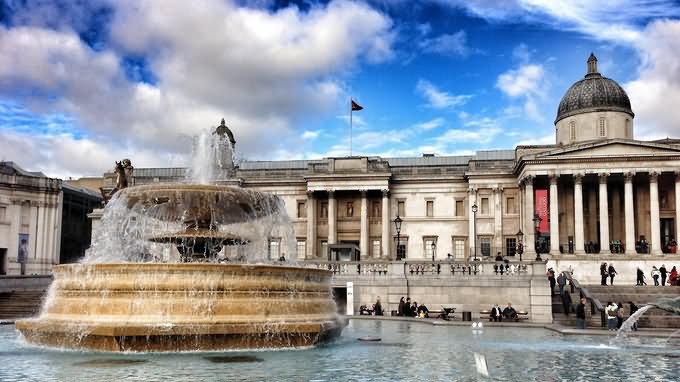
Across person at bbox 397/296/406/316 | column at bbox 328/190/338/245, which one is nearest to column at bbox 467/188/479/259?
column at bbox 328/190/338/245

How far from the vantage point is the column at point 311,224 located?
204 ft

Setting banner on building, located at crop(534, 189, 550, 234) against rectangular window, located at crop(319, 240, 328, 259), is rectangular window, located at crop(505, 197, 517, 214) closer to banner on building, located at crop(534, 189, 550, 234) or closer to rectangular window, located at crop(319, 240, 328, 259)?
banner on building, located at crop(534, 189, 550, 234)

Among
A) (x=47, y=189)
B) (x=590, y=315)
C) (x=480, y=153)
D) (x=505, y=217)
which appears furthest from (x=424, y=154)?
(x=590, y=315)

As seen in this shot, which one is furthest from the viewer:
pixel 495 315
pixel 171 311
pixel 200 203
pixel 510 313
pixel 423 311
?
pixel 423 311

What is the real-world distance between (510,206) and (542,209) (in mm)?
6105

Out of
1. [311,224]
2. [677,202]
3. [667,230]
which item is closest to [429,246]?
[311,224]

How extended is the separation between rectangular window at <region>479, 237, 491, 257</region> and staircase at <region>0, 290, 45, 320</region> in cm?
3529

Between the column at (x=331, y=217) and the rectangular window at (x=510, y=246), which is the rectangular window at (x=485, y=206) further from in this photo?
the column at (x=331, y=217)

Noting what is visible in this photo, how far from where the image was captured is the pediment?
5253 cm

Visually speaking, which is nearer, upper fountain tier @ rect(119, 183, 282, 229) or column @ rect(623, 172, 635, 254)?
upper fountain tier @ rect(119, 183, 282, 229)

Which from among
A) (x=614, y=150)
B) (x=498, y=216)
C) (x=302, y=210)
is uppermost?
(x=614, y=150)

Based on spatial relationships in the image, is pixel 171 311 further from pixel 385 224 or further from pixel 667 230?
pixel 667 230

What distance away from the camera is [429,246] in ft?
205

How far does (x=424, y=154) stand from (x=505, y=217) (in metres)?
13.8
